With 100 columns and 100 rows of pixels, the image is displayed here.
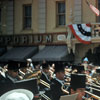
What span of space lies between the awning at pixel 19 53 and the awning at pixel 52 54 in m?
0.49

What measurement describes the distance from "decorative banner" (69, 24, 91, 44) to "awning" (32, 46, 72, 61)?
4.42 ft

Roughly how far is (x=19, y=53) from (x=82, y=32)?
4.82m

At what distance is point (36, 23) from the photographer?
2064 cm

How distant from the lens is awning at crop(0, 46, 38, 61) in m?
19.6

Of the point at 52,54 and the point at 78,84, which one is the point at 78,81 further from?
the point at 52,54

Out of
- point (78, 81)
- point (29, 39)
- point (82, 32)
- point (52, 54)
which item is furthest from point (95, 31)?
point (78, 81)

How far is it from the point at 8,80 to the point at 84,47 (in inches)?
464

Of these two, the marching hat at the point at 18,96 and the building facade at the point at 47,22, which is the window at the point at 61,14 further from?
the marching hat at the point at 18,96

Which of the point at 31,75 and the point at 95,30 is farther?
the point at 95,30

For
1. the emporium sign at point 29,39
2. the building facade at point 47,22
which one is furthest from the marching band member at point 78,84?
the emporium sign at point 29,39

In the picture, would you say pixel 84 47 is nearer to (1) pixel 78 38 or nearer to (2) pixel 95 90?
(1) pixel 78 38

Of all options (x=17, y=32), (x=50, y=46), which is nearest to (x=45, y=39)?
(x=50, y=46)

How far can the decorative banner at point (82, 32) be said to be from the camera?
691 inches

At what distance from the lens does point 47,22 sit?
20.2 m
